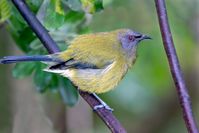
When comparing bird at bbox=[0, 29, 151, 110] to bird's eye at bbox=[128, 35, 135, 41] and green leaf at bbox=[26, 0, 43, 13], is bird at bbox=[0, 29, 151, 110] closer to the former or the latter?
bird's eye at bbox=[128, 35, 135, 41]

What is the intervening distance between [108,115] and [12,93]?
121 inches

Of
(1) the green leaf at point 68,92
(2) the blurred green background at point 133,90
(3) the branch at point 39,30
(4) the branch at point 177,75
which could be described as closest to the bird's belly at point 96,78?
(1) the green leaf at point 68,92

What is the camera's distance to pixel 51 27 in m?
2.79

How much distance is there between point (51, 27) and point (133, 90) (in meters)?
2.76

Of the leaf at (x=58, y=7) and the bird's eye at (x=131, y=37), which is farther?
the bird's eye at (x=131, y=37)

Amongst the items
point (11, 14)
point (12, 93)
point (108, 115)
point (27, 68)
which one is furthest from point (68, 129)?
point (108, 115)

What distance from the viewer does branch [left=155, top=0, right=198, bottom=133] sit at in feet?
5.99

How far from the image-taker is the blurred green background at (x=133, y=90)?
4.93 meters

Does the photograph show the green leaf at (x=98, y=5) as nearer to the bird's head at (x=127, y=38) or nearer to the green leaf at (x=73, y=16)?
the green leaf at (x=73, y=16)

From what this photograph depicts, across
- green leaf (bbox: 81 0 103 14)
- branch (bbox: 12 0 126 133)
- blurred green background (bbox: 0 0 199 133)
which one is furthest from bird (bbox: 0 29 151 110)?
blurred green background (bbox: 0 0 199 133)

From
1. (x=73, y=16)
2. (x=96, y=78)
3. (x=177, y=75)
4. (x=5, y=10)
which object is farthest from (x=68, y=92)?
(x=177, y=75)

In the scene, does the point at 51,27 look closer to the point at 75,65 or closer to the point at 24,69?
the point at 75,65

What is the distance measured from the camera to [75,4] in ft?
9.29

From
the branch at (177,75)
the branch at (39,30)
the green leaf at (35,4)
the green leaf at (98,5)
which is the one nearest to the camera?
the branch at (177,75)
